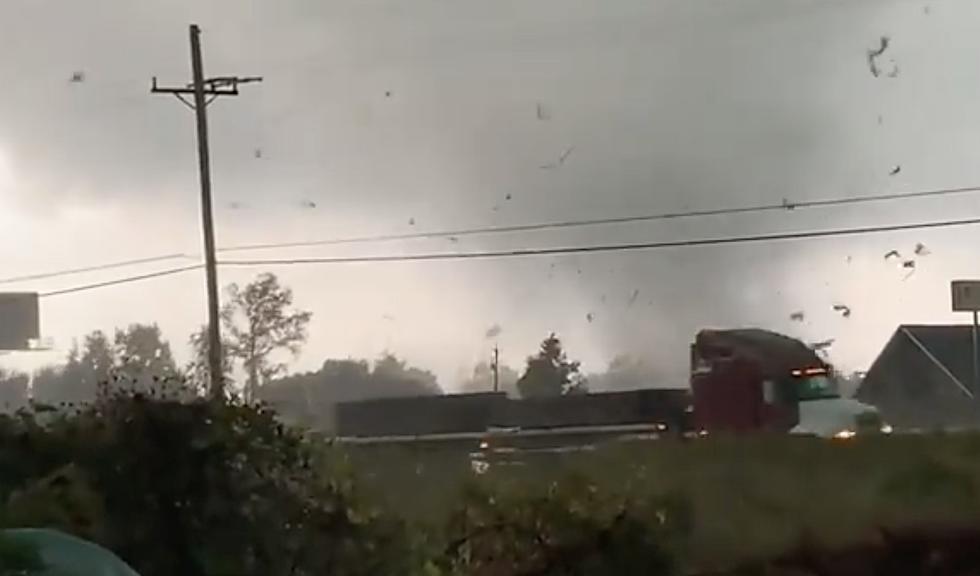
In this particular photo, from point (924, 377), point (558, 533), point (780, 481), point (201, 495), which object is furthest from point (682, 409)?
point (201, 495)

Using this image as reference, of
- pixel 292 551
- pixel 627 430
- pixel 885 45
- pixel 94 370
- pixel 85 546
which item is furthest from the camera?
pixel 885 45

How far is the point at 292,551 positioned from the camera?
2586 millimetres

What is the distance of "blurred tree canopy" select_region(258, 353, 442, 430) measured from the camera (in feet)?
10.9

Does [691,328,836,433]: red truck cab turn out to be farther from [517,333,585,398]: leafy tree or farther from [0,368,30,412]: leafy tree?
[0,368,30,412]: leafy tree

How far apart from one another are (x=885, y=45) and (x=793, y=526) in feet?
4.85

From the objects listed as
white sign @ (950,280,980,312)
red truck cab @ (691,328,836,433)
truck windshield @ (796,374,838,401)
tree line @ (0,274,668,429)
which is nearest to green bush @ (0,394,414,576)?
tree line @ (0,274,668,429)

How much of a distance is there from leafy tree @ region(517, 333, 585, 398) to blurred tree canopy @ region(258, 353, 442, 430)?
0.27m

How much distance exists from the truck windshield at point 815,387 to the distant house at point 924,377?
88mm

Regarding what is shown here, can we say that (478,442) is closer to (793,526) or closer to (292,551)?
(793,526)

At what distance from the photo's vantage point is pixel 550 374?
4055 millimetres

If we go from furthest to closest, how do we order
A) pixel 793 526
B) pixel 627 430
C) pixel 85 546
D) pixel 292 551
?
1. pixel 627 430
2. pixel 793 526
3. pixel 292 551
4. pixel 85 546

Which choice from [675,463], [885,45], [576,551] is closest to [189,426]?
[576,551]

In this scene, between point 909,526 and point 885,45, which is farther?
point 885,45

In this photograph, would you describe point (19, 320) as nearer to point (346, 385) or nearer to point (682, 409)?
point (346, 385)
